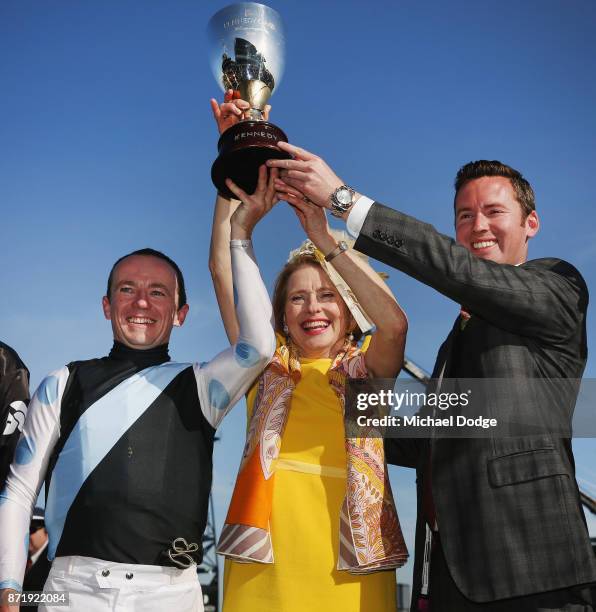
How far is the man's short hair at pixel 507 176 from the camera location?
13.1 feet

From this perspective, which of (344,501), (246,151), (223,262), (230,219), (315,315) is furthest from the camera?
(223,262)

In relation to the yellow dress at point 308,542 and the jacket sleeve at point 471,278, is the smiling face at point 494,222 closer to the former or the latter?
the jacket sleeve at point 471,278

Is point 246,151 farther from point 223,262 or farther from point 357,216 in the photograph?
point 223,262

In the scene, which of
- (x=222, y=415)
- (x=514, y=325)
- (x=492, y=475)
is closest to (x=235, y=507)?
(x=222, y=415)

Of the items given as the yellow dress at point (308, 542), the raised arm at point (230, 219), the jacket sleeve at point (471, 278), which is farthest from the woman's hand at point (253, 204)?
the yellow dress at point (308, 542)

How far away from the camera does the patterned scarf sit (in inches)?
137

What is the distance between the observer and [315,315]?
4.21 metres

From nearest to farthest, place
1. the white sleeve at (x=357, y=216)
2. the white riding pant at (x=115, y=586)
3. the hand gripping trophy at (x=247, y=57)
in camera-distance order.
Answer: the white riding pant at (x=115, y=586)
the white sleeve at (x=357, y=216)
the hand gripping trophy at (x=247, y=57)

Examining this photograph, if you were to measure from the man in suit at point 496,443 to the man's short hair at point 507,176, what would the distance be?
0.58 metres

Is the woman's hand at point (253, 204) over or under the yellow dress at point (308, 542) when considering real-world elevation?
over

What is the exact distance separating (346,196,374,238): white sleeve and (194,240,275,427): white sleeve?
2.06 ft

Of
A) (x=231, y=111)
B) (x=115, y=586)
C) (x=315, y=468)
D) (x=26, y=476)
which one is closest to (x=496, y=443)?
(x=315, y=468)

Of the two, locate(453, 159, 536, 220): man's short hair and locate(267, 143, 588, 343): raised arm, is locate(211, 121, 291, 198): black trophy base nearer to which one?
locate(267, 143, 588, 343): raised arm

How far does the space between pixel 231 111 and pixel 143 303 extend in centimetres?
126
